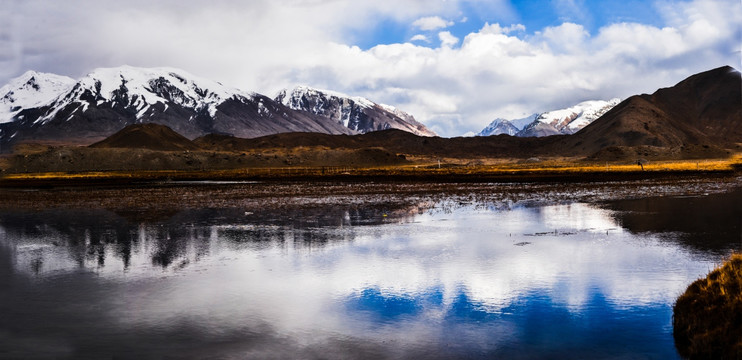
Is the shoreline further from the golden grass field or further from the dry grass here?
the dry grass

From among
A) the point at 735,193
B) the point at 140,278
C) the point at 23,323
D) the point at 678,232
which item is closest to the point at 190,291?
the point at 140,278

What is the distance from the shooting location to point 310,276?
57.9ft

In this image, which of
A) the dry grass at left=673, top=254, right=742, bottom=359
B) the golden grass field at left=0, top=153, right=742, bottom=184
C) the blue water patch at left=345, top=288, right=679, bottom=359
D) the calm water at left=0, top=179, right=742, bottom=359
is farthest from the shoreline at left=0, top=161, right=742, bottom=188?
the dry grass at left=673, top=254, right=742, bottom=359

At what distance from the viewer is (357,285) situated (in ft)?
53.8

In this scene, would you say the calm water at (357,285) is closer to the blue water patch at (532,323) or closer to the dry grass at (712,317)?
the blue water patch at (532,323)

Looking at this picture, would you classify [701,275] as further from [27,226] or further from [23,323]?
[27,226]

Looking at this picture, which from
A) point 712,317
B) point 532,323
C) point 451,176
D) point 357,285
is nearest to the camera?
point 712,317

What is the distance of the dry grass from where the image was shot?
10688 millimetres

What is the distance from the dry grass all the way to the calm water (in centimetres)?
39

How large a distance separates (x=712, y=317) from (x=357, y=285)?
341 inches

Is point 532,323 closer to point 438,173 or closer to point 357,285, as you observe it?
point 357,285

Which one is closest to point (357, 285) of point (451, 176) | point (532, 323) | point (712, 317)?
point (532, 323)

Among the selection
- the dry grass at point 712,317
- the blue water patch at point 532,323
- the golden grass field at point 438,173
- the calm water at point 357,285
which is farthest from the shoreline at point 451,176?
the dry grass at point 712,317

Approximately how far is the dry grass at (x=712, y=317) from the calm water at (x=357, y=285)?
0.39 metres
